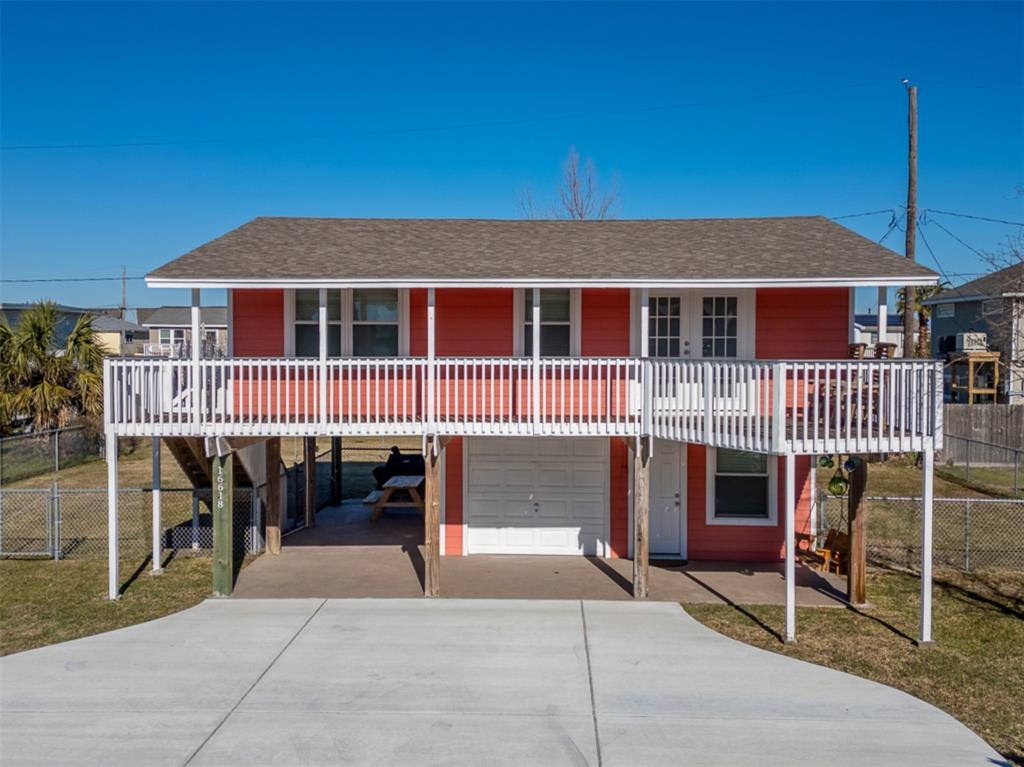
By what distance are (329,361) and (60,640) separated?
479cm

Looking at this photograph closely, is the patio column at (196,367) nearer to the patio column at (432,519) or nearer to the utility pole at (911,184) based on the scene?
the patio column at (432,519)

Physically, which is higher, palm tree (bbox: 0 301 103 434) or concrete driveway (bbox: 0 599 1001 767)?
palm tree (bbox: 0 301 103 434)

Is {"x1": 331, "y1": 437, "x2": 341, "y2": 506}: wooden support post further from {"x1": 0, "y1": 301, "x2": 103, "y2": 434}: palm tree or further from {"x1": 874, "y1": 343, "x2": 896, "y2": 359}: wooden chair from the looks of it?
{"x1": 874, "y1": 343, "x2": 896, "y2": 359}: wooden chair

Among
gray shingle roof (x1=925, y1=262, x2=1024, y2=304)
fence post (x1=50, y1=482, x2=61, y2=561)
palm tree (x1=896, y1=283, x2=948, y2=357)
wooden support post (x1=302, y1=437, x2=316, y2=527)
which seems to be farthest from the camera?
palm tree (x1=896, y1=283, x2=948, y2=357)

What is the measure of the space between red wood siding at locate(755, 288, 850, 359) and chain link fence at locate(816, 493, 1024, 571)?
257cm

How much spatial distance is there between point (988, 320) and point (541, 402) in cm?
2436

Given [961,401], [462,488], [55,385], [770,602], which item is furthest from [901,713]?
[961,401]

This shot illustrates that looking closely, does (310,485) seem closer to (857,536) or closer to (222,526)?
(222,526)

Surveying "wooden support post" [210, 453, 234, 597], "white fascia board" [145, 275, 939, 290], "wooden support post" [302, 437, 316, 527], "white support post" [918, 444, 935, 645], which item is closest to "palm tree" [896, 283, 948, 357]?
"white fascia board" [145, 275, 939, 290]

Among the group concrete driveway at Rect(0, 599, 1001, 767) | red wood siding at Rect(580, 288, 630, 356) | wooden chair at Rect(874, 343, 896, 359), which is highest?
red wood siding at Rect(580, 288, 630, 356)

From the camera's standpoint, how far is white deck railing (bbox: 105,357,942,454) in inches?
407

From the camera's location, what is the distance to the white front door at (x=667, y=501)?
13.9 meters

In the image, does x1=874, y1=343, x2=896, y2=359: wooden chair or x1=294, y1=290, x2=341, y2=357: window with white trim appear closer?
x1=874, y1=343, x2=896, y2=359: wooden chair

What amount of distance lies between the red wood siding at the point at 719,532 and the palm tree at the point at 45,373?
56.8ft
